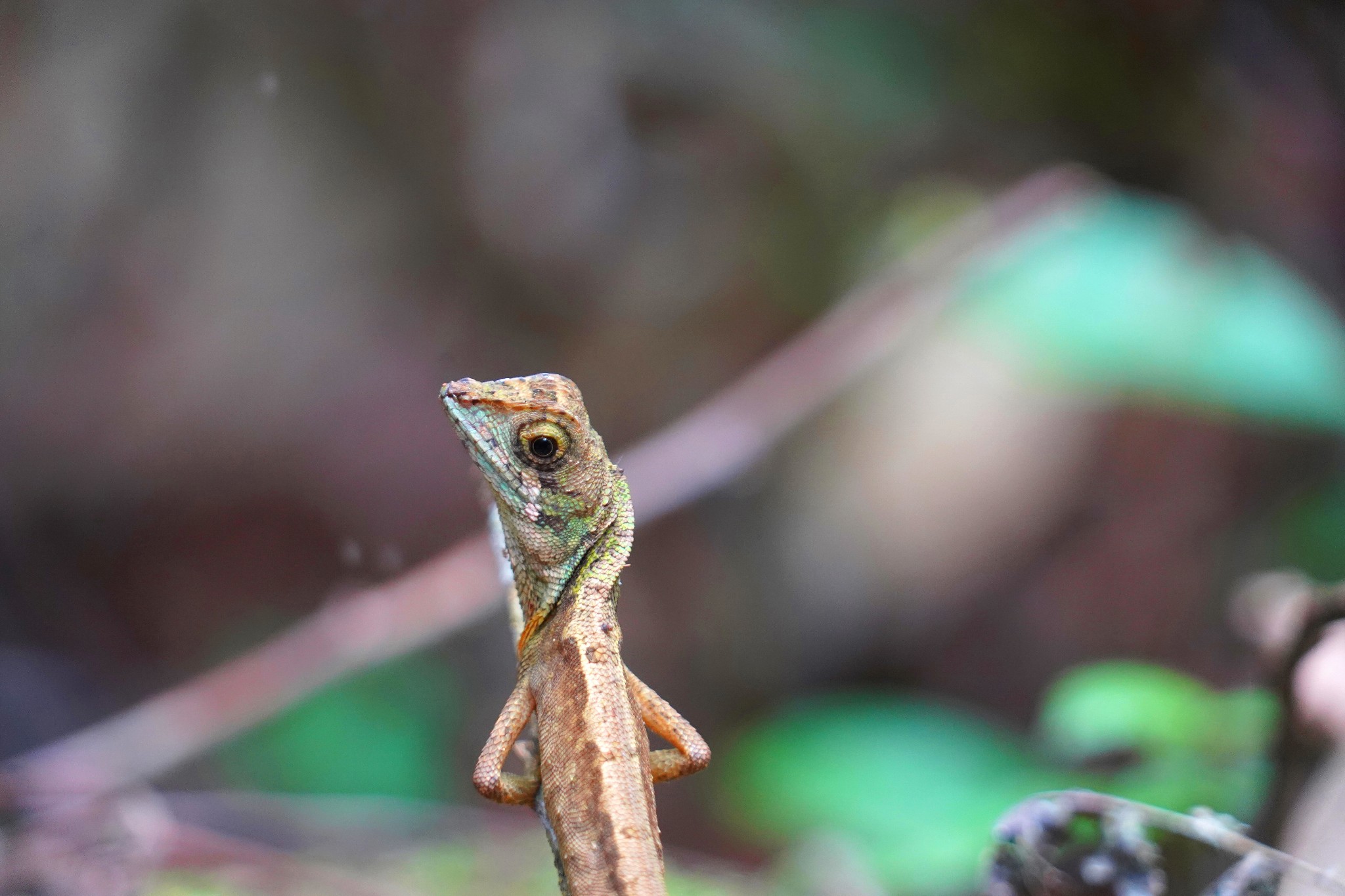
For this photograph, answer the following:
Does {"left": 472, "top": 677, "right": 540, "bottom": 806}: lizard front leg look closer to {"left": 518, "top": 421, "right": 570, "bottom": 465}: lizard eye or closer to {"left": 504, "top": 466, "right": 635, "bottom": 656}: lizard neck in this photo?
{"left": 504, "top": 466, "right": 635, "bottom": 656}: lizard neck

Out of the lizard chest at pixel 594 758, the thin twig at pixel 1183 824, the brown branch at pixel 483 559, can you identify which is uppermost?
the brown branch at pixel 483 559

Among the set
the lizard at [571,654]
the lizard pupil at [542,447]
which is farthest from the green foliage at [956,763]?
the lizard pupil at [542,447]

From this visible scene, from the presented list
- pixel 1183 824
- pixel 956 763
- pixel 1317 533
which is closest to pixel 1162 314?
pixel 1317 533

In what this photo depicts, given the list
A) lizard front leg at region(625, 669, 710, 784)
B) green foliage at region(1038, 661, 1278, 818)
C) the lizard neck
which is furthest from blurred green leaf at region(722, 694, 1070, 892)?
the lizard neck

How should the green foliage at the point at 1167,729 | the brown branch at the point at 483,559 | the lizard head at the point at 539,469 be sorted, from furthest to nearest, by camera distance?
the brown branch at the point at 483,559, the green foliage at the point at 1167,729, the lizard head at the point at 539,469

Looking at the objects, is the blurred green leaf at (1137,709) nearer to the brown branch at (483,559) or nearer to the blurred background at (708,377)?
the blurred background at (708,377)

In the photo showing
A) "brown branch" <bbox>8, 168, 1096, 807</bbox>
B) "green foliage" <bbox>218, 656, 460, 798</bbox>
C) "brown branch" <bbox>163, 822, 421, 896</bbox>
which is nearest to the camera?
"brown branch" <bbox>163, 822, 421, 896</bbox>
